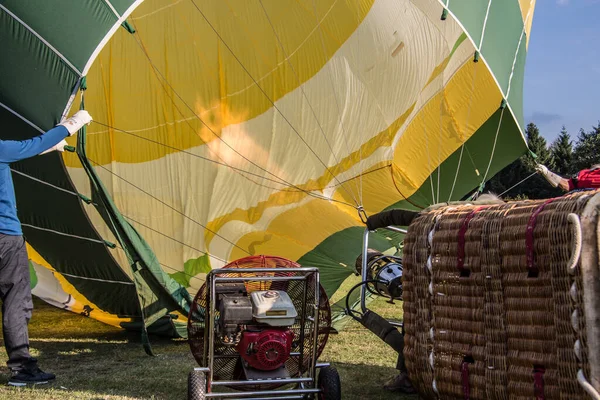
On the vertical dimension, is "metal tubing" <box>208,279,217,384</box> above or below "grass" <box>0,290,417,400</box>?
above

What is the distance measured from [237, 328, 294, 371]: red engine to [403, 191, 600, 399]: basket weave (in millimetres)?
Answer: 477

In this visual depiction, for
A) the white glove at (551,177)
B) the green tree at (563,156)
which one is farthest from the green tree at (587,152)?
the white glove at (551,177)

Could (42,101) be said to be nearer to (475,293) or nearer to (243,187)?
(243,187)

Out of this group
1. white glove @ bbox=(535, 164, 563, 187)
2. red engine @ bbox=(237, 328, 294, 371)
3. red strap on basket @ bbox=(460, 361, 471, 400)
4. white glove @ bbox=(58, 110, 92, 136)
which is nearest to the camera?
red strap on basket @ bbox=(460, 361, 471, 400)

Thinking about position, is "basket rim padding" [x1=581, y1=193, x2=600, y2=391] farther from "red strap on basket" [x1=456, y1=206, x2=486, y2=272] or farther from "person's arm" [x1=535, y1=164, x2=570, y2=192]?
"person's arm" [x1=535, y1=164, x2=570, y2=192]

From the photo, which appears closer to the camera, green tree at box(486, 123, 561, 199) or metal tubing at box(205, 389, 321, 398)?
metal tubing at box(205, 389, 321, 398)

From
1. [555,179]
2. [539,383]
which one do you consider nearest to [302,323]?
[539,383]

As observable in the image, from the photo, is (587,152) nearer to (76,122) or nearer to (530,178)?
(530,178)

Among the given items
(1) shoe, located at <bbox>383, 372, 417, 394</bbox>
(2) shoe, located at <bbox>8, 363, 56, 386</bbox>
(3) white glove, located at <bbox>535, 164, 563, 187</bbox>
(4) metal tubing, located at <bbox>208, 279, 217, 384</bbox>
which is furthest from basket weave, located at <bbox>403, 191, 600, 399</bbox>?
(2) shoe, located at <bbox>8, 363, 56, 386</bbox>

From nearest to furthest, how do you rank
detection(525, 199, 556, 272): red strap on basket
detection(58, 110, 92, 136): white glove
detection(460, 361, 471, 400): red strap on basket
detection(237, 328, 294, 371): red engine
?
1. detection(525, 199, 556, 272): red strap on basket
2. detection(460, 361, 471, 400): red strap on basket
3. detection(237, 328, 294, 371): red engine
4. detection(58, 110, 92, 136): white glove

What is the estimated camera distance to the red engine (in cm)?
256

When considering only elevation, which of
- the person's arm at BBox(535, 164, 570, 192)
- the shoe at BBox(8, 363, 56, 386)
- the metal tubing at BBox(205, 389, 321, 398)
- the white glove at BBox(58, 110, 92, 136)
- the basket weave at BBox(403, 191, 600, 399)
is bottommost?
the shoe at BBox(8, 363, 56, 386)

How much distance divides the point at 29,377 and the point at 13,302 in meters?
0.36

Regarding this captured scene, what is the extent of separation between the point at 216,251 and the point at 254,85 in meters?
1.33
